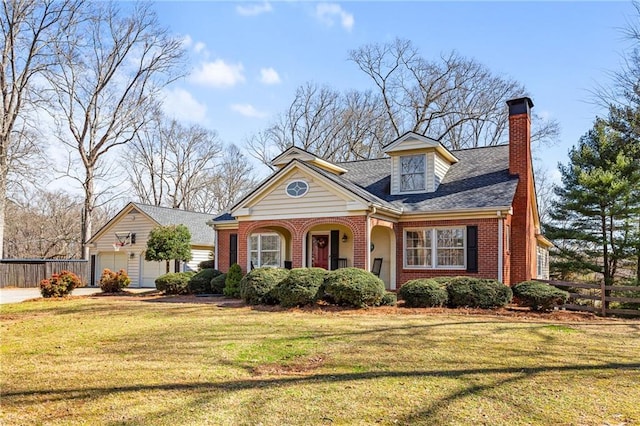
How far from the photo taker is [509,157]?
17641mm

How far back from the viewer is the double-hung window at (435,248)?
16484 mm

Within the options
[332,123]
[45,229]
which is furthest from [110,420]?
[45,229]

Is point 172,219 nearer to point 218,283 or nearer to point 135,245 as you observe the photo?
point 135,245

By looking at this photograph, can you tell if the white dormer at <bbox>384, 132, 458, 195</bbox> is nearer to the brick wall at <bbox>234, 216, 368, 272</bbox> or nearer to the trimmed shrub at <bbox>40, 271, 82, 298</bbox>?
the brick wall at <bbox>234, 216, 368, 272</bbox>

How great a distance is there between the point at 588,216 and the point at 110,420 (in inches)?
890

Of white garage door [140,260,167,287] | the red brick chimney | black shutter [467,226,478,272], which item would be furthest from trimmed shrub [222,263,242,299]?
white garage door [140,260,167,287]

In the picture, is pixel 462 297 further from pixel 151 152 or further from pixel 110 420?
pixel 151 152

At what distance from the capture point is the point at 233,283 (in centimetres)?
1695

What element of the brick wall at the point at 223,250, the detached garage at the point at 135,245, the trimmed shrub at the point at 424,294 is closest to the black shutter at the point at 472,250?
the trimmed shrub at the point at 424,294

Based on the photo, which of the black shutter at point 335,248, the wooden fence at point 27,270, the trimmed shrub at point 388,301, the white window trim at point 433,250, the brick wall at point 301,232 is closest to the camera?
the trimmed shrub at point 388,301

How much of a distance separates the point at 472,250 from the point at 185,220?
19658 millimetres

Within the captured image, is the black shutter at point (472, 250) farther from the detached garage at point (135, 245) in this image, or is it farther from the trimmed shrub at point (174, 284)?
the detached garage at point (135, 245)

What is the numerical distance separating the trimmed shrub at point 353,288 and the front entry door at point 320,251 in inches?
206

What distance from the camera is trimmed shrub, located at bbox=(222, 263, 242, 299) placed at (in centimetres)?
1689
